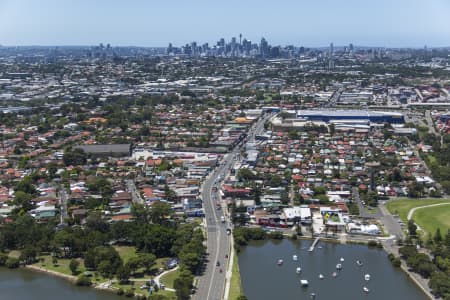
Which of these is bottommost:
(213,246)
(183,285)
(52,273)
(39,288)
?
(39,288)

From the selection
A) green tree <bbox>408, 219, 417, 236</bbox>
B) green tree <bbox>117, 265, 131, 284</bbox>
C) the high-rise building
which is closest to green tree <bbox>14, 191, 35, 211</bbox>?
green tree <bbox>117, 265, 131, 284</bbox>

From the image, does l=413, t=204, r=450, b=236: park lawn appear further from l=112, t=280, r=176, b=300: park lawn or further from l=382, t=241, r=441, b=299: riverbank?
l=112, t=280, r=176, b=300: park lawn

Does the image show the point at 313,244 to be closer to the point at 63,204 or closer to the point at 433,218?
the point at 433,218

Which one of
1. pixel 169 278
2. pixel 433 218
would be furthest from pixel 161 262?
pixel 433 218

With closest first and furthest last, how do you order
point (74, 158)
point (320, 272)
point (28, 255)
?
1. point (320, 272)
2. point (28, 255)
3. point (74, 158)

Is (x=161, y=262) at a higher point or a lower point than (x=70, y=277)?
higher

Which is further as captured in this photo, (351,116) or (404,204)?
(351,116)
